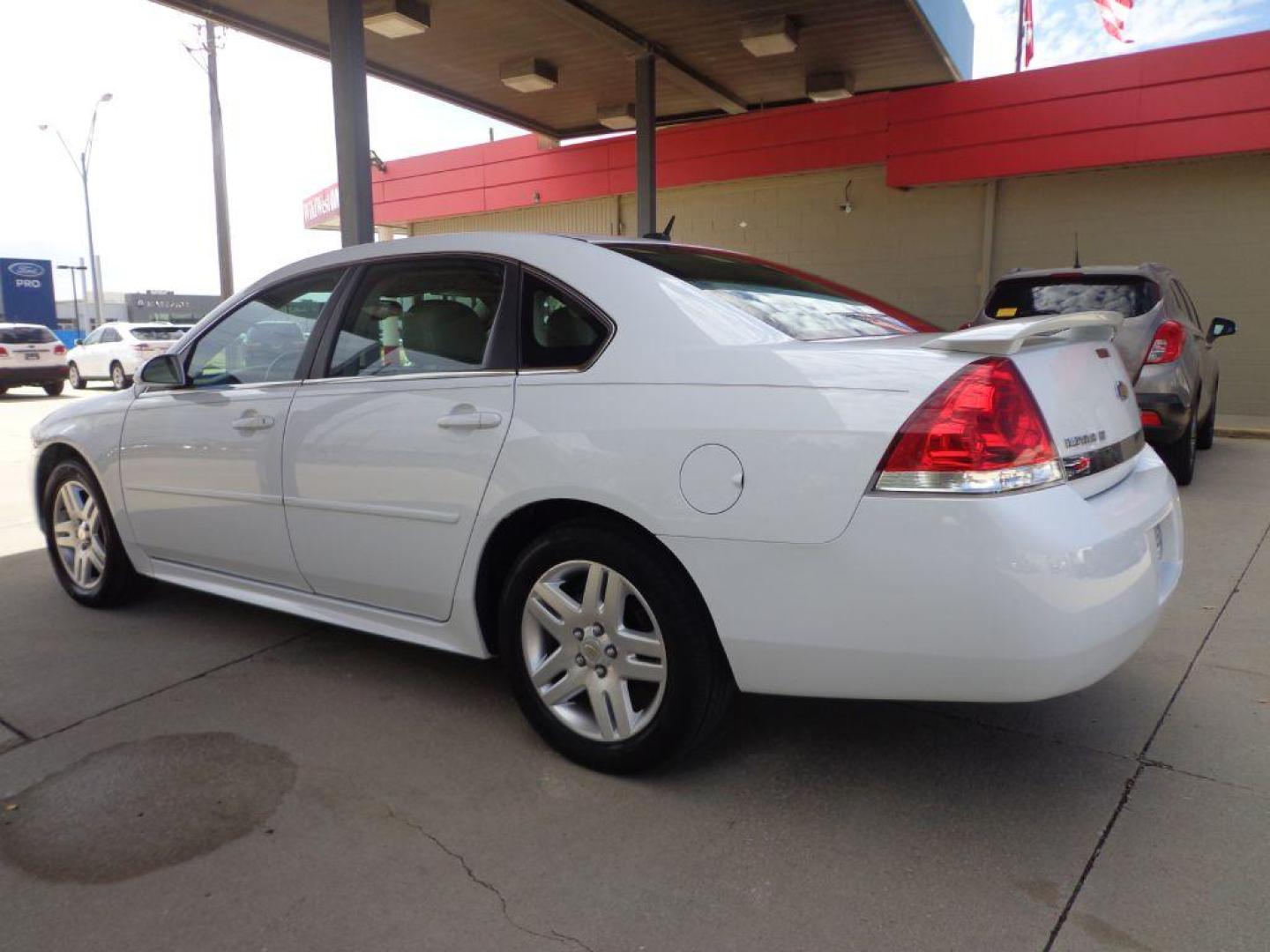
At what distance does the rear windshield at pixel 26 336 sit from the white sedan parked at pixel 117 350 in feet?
5.55

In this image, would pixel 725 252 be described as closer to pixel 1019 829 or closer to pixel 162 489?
pixel 1019 829

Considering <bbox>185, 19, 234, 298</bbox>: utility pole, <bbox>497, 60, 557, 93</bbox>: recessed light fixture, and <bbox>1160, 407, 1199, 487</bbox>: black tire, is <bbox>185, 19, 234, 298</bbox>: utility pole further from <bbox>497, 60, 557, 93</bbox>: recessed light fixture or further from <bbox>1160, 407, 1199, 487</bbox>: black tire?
<bbox>1160, 407, 1199, 487</bbox>: black tire

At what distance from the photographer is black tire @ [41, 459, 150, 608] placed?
4.12 m

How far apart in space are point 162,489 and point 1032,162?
1059cm

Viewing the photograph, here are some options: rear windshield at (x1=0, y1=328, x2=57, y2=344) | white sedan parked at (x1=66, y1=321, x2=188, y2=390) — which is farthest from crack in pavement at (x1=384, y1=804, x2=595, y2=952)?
white sedan parked at (x1=66, y1=321, x2=188, y2=390)

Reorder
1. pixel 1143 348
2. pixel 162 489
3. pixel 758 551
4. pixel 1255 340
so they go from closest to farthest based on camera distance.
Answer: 1. pixel 758 551
2. pixel 162 489
3. pixel 1143 348
4. pixel 1255 340

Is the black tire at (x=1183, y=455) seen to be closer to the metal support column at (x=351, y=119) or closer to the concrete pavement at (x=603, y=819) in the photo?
the concrete pavement at (x=603, y=819)

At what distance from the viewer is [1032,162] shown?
10953 millimetres

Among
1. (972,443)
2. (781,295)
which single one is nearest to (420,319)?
(781,295)

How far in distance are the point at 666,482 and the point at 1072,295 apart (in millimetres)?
5423

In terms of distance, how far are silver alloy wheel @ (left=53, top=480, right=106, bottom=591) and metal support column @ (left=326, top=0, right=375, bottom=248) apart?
3973 millimetres

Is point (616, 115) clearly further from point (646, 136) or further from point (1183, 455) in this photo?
point (1183, 455)

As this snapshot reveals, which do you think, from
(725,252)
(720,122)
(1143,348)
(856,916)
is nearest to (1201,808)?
(856,916)

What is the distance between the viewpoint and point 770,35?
9.58 meters
